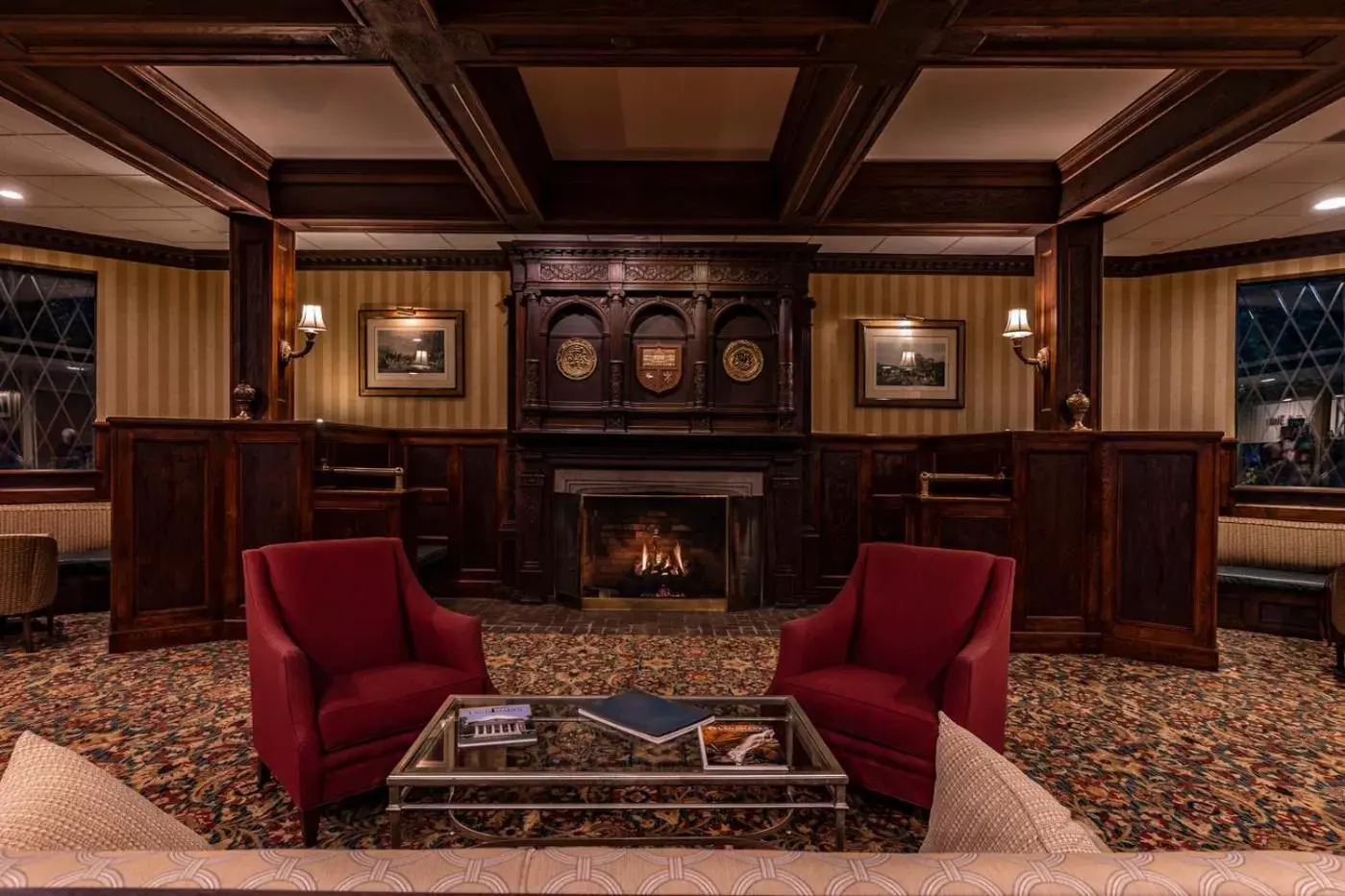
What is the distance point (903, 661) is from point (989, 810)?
1.90m

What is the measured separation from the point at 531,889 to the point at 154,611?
17.0 feet

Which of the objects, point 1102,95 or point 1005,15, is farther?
point 1102,95

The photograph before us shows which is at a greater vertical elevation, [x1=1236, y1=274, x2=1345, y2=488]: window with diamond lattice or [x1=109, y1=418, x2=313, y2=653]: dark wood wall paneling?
[x1=1236, y1=274, x2=1345, y2=488]: window with diamond lattice

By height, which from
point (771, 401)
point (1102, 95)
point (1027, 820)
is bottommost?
point (1027, 820)

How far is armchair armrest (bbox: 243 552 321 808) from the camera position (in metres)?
2.28

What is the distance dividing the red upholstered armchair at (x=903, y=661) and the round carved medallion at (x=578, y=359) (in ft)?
11.9

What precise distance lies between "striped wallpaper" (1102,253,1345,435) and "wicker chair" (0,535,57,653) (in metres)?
8.90

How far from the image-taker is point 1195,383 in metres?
6.42

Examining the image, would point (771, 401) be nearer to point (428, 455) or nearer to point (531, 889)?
point (428, 455)

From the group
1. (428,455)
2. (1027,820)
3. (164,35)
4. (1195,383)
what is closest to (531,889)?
(1027,820)

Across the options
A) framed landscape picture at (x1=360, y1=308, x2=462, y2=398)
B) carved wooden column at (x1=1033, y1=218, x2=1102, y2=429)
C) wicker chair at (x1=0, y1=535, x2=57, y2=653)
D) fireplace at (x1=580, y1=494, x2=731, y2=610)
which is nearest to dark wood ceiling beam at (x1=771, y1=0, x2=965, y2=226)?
carved wooden column at (x1=1033, y1=218, x2=1102, y2=429)

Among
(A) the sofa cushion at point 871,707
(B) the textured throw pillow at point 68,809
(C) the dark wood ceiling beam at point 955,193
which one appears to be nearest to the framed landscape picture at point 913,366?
(C) the dark wood ceiling beam at point 955,193

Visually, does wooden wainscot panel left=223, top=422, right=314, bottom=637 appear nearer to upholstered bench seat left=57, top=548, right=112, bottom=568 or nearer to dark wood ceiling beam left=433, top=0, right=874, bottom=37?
upholstered bench seat left=57, top=548, right=112, bottom=568

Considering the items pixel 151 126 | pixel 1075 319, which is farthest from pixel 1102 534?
pixel 151 126
